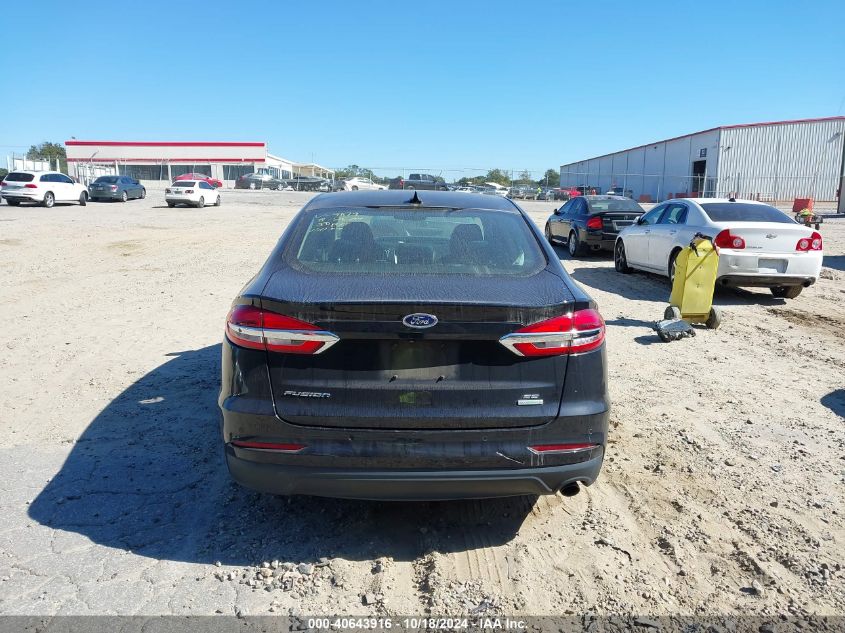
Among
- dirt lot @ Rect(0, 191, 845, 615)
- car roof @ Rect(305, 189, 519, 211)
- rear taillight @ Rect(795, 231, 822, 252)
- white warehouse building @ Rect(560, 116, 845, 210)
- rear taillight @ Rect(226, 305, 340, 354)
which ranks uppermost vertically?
white warehouse building @ Rect(560, 116, 845, 210)

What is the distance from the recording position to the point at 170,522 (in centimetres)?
360

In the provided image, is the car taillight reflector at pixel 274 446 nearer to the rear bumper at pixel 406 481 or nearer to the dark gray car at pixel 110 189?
the rear bumper at pixel 406 481

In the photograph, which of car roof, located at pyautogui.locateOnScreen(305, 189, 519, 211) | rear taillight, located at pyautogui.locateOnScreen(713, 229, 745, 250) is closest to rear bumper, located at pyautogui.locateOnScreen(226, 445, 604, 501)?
car roof, located at pyautogui.locateOnScreen(305, 189, 519, 211)

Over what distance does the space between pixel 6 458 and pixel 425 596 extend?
311cm

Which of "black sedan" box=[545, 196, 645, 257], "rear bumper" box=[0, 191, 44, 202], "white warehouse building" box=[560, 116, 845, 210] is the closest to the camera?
"black sedan" box=[545, 196, 645, 257]

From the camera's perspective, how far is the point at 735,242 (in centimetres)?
962

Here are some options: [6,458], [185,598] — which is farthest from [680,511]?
[6,458]

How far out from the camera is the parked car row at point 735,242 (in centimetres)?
961

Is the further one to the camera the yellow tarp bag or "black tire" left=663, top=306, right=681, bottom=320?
the yellow tarp bag

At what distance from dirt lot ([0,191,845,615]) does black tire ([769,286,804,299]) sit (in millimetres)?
3720

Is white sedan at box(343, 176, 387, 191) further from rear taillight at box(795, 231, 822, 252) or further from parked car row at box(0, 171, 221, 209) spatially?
rear taillight at box(795, 231, 822, 252)

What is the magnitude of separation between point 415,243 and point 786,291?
352 inches

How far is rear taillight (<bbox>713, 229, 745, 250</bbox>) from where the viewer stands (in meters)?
9.60

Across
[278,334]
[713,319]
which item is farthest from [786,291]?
[278,334]
